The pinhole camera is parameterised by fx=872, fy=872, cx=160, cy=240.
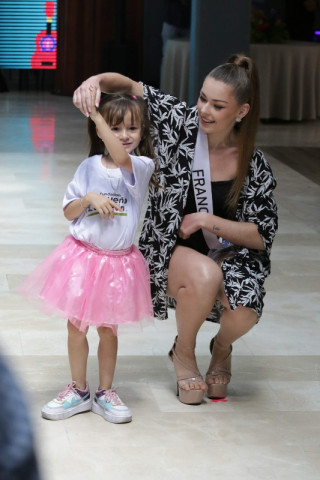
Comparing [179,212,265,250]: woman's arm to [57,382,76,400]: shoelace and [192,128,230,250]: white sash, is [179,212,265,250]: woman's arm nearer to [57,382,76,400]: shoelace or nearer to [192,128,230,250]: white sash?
[192,128,230,250]: white sash

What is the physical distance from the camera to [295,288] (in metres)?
3.88

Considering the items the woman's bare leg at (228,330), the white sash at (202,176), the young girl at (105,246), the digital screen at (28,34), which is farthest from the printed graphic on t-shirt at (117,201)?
the digital screen at (28,34)

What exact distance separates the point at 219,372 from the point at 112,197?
0.68 m

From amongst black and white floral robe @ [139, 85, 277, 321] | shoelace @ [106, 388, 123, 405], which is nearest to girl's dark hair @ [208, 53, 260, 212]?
black and white floral robe @ [139, 85, 277, 321]

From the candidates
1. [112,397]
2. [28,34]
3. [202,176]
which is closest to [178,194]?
[202,176]

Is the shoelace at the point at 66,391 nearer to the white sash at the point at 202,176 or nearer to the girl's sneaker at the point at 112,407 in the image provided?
the girl's sneaker at the point at 112,407

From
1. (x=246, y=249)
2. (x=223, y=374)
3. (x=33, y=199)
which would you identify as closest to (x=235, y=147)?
(x=246, y=249)

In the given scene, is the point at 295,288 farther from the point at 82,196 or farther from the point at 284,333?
the point at 82,196

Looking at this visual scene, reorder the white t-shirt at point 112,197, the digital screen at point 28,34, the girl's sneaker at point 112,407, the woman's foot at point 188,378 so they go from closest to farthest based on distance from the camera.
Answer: the white t-shirt at point 112,197
the girl's sneaker at point 112,407
the woman's foot at point 188,378
the digital screen at point 28,34

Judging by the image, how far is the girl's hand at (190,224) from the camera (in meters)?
2.46

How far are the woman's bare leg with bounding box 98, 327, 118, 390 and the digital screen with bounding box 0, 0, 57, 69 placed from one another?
35.7 feet

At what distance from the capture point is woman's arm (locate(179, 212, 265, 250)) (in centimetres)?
246

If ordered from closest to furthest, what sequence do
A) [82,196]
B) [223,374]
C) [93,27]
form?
[82,196], [223,374], [93,27]

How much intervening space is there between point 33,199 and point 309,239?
1827 mm
